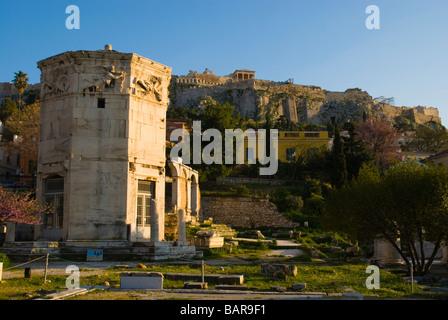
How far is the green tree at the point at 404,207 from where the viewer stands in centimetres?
1953

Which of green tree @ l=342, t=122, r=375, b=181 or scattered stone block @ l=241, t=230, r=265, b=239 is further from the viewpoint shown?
green tree @ l=342, t=122, r=375, b=181

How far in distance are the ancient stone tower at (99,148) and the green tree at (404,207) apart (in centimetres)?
887

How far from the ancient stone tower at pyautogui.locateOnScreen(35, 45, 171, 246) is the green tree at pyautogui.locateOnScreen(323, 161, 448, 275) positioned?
29.1 ft

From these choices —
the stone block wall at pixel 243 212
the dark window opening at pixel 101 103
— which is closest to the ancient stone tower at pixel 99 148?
the dark window opening at pixel 101 103

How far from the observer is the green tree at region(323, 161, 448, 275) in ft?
64.1

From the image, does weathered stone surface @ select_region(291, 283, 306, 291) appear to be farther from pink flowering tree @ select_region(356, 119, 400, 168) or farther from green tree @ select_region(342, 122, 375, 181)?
pink flowering tree @ select_region(356, 119, 400, 168)

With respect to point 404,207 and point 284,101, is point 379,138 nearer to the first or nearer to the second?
point 404,207

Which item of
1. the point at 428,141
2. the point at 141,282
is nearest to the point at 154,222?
the point at 141,282

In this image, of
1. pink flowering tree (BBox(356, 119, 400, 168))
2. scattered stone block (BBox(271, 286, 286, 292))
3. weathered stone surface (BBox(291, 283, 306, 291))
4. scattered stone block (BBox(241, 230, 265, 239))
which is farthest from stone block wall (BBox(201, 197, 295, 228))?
scattered stone block (BBox(271, 286, 286, 292))

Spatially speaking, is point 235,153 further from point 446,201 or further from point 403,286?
point 403,286
